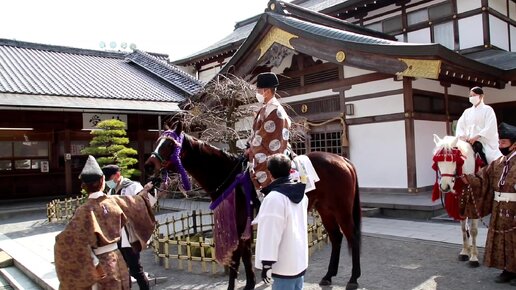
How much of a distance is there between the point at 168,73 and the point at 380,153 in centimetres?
1315

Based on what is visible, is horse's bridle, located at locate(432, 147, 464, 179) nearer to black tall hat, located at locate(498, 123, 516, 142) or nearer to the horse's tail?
black tall hat, located at locate(498, 123, 516, 142)

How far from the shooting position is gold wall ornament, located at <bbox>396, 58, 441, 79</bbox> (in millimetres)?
8594

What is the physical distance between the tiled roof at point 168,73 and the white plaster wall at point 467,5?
34.7ft

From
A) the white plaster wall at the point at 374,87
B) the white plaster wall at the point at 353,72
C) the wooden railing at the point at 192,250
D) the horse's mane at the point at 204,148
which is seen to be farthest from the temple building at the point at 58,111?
the horse's mane at the point at 204,148

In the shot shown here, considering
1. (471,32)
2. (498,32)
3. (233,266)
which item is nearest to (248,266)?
(233,266)

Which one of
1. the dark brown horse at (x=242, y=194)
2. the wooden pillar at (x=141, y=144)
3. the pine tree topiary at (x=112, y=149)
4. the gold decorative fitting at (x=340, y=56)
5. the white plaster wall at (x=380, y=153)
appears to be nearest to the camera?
the dark brown horse at (x=242, y=194)

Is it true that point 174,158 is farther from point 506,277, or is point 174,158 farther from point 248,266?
point 506,277

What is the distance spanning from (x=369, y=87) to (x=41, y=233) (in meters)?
9.62

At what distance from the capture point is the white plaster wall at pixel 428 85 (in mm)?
10549

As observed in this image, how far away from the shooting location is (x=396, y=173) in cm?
1066

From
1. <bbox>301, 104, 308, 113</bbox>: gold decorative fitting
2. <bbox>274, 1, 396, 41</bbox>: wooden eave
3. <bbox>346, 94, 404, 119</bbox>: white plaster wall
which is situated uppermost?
<bbox>274, 1, 396, 41</bbox>: wooden eave

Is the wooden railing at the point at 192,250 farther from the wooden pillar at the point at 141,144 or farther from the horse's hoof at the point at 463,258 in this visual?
the wooden pillar at the point at 141,144

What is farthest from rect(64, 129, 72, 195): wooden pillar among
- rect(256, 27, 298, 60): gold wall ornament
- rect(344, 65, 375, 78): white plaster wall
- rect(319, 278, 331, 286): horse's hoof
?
rect(319, 278, 331, 286): horse's hoof

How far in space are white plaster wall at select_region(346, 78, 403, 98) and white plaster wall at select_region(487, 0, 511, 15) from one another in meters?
4.75
